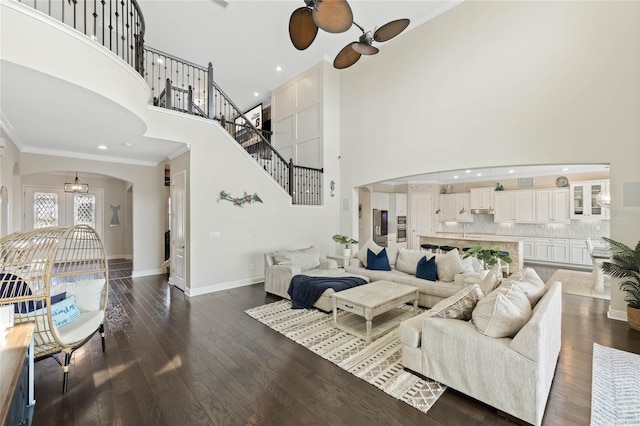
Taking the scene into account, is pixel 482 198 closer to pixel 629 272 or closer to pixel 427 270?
pixel 629 272

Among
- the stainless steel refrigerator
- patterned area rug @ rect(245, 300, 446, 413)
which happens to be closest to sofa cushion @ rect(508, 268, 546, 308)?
patterned area rug @ rect(245, 300, 446, 413)

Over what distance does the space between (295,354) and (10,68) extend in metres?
3.88

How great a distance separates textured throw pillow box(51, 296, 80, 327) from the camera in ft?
8.62

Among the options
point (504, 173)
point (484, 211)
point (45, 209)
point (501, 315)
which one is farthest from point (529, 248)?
point (45, 209)

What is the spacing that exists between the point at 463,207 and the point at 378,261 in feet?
19.3

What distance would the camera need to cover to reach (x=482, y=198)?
30.2 ft

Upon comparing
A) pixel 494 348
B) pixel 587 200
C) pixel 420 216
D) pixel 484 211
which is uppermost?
pixel 587 200

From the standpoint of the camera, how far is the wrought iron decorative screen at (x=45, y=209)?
850cm

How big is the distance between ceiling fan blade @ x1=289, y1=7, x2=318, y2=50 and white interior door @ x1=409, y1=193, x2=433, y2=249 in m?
7.97

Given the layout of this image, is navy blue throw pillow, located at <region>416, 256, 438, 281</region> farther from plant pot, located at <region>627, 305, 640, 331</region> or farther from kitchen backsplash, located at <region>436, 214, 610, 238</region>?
kitchen backsplash, located at <region>436, 214, 610, 238</region>

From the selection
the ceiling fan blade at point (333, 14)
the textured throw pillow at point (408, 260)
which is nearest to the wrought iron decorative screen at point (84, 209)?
the textured throw pillow at point (408, 260)

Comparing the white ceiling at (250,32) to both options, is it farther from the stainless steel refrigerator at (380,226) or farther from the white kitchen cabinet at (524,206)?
the white kitchen cabinet at (524,206)

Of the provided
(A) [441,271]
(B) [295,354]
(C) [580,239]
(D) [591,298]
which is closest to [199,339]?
(B) [295,354]

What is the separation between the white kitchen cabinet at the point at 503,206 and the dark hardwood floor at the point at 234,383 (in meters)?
5.42
